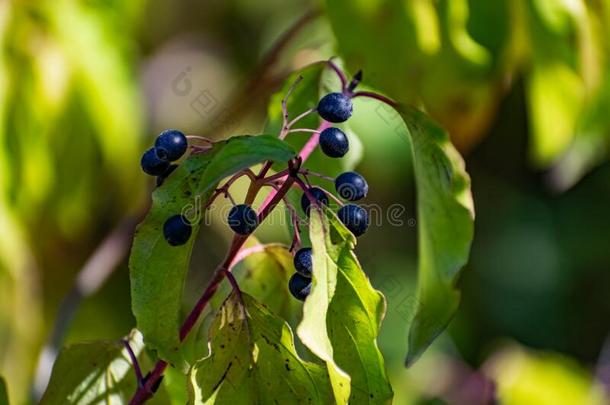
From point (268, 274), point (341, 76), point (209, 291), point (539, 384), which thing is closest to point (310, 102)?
point (341, 76)

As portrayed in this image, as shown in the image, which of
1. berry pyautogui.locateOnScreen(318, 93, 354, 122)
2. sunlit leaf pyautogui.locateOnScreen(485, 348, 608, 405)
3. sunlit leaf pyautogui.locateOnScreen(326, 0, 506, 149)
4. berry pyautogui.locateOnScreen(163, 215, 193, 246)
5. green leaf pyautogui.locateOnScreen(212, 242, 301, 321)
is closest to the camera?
berry pyautogui.locateOnScreen(163, 215, 193, 246)

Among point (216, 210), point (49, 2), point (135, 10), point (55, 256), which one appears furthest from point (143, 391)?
point (55, 256)

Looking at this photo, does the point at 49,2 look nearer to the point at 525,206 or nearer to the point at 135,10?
the point at 135,10

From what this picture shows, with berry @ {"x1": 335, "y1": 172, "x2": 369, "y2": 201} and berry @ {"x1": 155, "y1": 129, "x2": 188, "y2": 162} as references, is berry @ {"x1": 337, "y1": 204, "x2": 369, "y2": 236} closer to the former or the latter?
berry @ {"x1": 335, "y1": 172, "x2": 369, "y2": 201}

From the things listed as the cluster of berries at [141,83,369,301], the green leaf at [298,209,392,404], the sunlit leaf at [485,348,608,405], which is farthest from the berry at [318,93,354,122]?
the sunlit leaf at [485,348,608,405]

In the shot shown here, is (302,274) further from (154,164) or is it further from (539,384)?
(539,384)

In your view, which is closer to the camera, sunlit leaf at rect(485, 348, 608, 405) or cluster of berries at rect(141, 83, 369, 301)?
cluster of berries at rect(141, 83, 369, 301)
